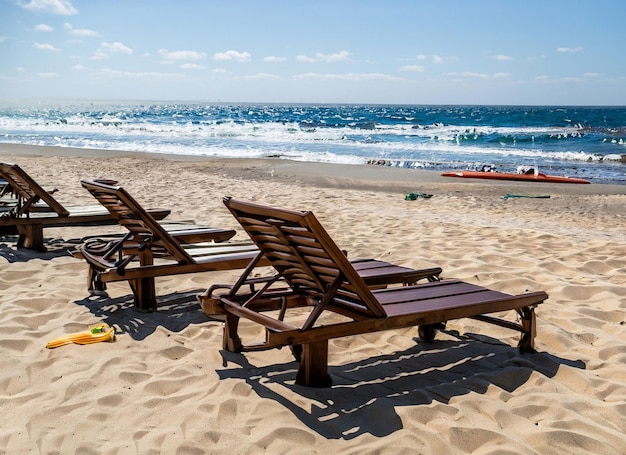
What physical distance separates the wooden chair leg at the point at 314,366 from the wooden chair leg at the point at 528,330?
1.27 m

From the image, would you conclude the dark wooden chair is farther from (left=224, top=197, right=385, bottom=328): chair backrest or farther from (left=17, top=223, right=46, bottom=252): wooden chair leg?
(left=224, top=197, right=385, bottom=328): chair backrest

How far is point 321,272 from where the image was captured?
3.19m

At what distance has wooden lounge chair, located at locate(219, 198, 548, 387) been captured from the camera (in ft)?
9.89

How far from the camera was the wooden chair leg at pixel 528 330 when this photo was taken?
378 cm

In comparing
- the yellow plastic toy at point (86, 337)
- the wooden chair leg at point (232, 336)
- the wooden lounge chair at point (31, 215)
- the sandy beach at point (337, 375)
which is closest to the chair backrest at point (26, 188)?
the wooden lounge chair at point (31, 215)

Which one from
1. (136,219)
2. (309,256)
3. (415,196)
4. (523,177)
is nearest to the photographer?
(309,256)

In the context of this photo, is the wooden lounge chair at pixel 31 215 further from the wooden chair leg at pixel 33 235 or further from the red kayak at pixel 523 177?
the red kayak at pixel 523 177

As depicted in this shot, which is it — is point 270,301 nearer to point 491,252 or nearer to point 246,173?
point 491,252

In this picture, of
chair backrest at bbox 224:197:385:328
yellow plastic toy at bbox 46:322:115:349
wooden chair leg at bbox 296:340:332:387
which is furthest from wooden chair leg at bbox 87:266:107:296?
wooden chair leg at bbox 296:340:332:387

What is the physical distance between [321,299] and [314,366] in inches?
13.7

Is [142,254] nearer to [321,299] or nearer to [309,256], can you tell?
[321,299]

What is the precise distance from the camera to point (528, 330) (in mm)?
3799

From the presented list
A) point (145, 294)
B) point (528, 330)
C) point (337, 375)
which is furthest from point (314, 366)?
point (145, 294)

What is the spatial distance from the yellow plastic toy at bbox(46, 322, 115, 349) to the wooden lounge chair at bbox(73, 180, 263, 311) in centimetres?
41
